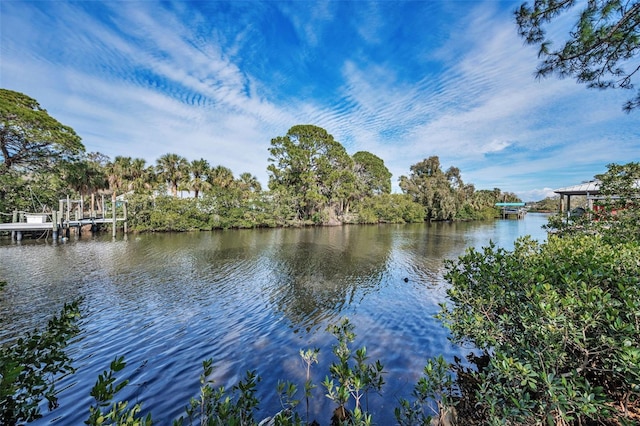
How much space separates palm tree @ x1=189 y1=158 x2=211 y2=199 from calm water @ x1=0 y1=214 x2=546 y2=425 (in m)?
19.8

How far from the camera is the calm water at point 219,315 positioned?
17.1ft

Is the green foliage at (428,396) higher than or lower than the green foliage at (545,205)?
lower

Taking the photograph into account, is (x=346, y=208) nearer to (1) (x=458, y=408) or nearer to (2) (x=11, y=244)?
(2) (x=11, y=244)

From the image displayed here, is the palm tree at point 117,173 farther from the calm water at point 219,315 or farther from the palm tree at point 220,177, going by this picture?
the calm water at point 219,315

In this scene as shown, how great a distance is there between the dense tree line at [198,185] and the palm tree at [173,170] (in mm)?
125

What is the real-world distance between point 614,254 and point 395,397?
13.8 ft

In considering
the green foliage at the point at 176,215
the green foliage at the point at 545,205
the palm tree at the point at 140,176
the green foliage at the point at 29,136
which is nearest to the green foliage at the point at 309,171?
the green foliage at the point at 176,215

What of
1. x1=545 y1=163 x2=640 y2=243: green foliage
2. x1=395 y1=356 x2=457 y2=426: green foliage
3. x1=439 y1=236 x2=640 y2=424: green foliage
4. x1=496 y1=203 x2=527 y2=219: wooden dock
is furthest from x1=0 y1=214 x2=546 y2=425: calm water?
x1=496 y1=203 x2=527 y2=219: wooden dock

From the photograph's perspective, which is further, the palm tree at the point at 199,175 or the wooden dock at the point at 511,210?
the wooden dock at the point at 511,210

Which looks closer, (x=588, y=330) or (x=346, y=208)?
(x=588, y=330)

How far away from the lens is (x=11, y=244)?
20.6 meters

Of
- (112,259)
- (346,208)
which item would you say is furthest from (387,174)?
(112,259)

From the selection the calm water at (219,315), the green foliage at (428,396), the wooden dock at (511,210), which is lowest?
the calm water at (219,315)

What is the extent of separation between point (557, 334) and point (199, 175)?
4071 cm
